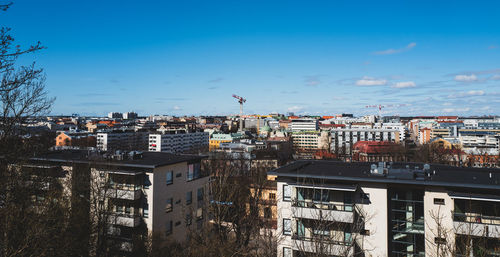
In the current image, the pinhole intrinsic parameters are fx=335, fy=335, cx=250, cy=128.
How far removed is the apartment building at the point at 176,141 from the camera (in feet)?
350

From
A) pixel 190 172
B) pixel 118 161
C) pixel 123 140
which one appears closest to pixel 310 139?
pixel 123 140

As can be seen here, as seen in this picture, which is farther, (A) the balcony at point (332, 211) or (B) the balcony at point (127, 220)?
(B) the balcony at point (127, 220)

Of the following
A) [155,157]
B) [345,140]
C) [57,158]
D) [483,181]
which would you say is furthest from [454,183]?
[345,140]

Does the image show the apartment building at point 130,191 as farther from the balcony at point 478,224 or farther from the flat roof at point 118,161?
the balcony at point 478,224

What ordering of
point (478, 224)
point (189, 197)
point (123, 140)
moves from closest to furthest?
point (478, 224) < point (189, 197) < point (123, 140)

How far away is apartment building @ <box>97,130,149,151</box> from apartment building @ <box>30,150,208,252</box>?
8008cm

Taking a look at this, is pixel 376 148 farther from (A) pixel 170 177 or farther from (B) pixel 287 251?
(B) pixel 287 251

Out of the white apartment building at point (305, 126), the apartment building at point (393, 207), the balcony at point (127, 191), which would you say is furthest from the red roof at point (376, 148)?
the white apartment building at point (305, 126)

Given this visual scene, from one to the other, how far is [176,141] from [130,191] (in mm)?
97369

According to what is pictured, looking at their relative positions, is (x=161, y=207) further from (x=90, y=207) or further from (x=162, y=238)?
(x=90, y=207)

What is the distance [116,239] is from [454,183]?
16.2m

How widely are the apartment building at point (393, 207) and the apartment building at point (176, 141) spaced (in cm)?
8465

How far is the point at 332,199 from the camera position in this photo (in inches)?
595

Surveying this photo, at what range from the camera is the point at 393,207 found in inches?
574
